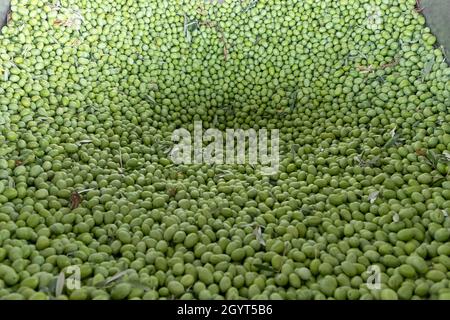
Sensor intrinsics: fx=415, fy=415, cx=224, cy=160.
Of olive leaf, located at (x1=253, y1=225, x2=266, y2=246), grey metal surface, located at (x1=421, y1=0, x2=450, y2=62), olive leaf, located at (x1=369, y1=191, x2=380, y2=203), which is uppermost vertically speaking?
grey metal surface, located at (x1=421, y1=0, x2=450, y2=62)

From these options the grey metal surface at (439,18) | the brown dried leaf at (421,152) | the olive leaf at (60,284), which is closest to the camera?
the olive leaf at (60,284)

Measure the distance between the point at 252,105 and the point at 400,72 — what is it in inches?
52.5

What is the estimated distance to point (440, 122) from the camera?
305 cm

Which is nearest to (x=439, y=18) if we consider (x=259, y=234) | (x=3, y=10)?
(x=259, y=234)

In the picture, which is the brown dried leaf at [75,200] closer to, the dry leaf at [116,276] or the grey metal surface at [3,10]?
the dry leaf at [116,276]

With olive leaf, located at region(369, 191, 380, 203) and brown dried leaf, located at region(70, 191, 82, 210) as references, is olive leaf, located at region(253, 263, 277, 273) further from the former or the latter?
brown dried leaf, located at region(70, 191, 82, 210)

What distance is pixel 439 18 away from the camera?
3566 mm

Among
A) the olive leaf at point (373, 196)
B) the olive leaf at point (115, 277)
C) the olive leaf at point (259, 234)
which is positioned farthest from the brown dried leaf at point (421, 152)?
the olive leaf at point (115, 277)

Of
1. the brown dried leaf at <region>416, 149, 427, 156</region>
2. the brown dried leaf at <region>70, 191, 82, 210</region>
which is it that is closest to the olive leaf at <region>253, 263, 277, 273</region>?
the brown dried leaf at <region>70, 191, 82, 210</region>

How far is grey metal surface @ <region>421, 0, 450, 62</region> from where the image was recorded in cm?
348

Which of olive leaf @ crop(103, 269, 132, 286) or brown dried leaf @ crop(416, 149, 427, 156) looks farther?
brown dried leaf @ crop(416, 149, 427, 156)

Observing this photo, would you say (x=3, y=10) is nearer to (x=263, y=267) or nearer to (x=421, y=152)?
(x=263, y=267)

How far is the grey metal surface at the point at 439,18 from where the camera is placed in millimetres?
3480
